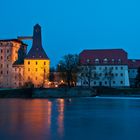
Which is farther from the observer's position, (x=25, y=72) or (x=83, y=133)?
(x=25, y=72)

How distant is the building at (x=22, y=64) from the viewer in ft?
434

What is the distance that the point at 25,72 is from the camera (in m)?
134

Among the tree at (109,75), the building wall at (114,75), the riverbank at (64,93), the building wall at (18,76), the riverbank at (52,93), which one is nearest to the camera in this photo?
the riverbank at (52,93)

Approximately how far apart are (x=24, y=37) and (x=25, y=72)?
2081cm

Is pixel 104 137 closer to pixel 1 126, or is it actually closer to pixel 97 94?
pixel 1 126

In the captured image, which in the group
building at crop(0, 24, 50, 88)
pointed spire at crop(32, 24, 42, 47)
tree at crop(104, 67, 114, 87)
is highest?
pointed spire at crop(32, 24, 42, 47)

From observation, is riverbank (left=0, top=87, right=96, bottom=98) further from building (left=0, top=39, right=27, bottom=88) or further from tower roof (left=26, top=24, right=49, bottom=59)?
building (left=0, top=39, right=27, bottom=88)

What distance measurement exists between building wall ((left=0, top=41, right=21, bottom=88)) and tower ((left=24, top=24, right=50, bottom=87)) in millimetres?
6088

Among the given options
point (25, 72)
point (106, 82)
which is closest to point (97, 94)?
point (106, 82)

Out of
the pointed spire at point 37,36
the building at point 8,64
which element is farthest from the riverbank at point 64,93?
the building at point 8,64

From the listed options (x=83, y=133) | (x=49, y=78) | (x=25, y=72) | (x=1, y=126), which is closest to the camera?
(x=83, y=133)

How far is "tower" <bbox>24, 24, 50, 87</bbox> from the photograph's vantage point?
433 ft

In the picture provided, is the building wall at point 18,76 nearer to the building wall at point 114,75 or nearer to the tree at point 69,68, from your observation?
the building wall at point 114,75

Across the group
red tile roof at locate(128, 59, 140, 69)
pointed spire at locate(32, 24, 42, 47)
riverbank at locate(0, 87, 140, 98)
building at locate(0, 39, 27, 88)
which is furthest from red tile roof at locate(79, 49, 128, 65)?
riverbank at locate(0, 87, 140, 98)
